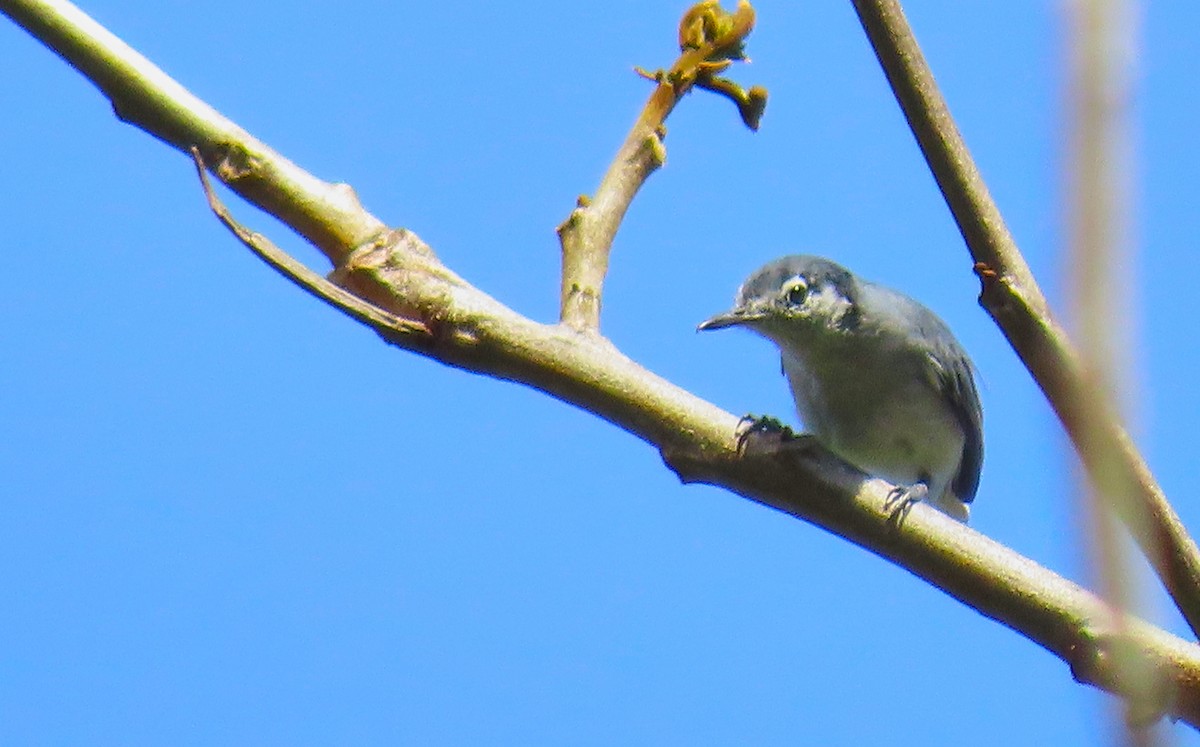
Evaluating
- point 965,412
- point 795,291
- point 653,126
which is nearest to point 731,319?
point 795,291

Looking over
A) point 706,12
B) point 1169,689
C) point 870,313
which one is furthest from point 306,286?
point 870,313

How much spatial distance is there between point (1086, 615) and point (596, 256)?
37.8 inches

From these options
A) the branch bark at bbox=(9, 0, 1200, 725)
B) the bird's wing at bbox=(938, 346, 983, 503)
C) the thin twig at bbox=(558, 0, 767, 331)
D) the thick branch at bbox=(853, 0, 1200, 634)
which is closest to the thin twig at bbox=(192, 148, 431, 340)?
the branch bark at bbox=(9, 0, 1200, 725)

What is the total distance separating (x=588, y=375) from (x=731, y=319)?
2.78 m

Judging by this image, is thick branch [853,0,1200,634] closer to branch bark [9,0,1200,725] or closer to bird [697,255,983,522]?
branch bark [9,0,1200,725]

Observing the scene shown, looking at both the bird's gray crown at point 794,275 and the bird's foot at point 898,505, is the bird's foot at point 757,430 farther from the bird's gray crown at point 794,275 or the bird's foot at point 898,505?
the bird's gray crown at point 794,275

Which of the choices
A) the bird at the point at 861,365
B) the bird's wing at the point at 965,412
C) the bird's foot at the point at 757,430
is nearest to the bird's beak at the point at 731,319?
the bird at the point at 861,365

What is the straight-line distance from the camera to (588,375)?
1.87 meters

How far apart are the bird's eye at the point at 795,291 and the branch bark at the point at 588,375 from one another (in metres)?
2.73

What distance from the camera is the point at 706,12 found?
7.19 feet

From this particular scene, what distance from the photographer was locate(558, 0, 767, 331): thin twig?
219 centimetres

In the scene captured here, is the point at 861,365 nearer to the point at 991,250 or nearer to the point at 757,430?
the point at 757,430

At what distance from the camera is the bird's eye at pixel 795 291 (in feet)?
15.4

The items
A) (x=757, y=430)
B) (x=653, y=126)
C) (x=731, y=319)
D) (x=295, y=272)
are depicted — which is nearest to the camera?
(x=295, y=272)
